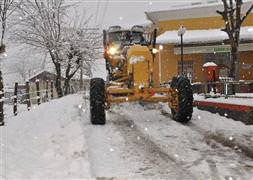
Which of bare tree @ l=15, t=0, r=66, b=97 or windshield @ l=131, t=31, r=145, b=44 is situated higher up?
bare tree @ l=15, t=0, r=66, b=97

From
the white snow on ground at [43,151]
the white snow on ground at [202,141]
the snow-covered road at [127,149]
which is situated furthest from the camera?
the white snow on ground at [202,141]

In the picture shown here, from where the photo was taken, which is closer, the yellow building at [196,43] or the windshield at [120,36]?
the windshield at [120,36]

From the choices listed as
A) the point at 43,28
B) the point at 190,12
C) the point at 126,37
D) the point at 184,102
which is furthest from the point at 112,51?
the point at 190,12

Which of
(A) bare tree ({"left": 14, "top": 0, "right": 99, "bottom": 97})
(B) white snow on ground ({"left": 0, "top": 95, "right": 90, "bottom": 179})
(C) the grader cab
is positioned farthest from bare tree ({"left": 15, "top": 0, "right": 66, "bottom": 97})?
(B) white snow on ground ({"left": 0, "top": 95, "right": 90, "bottom": 179})

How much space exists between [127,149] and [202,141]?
157 centimetres

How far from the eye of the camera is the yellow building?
28578mm

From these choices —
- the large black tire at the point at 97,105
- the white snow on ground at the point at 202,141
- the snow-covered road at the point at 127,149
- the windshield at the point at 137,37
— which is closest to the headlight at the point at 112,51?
the windshield at the point at 137,37

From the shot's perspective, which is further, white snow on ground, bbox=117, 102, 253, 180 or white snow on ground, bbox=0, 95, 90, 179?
white snow on ground, bbox=117, 102, 253, 180

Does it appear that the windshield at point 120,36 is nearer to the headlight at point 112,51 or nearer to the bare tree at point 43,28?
the headlight at point 112,51

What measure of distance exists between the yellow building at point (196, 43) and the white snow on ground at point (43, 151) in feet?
65.5

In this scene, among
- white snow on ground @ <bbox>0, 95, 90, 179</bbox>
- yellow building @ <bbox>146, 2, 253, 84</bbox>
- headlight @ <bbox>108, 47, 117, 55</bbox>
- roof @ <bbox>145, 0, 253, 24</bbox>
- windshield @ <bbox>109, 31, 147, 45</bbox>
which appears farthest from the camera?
roof @ <bbox>145, 0, 253, 24</bbox>

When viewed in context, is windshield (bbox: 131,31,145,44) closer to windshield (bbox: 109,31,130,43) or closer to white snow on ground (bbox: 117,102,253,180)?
windshield (bbox: 109,31,130,43)

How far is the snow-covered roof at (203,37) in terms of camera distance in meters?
27.4

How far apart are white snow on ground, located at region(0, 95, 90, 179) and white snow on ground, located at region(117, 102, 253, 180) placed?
5.12 ft
